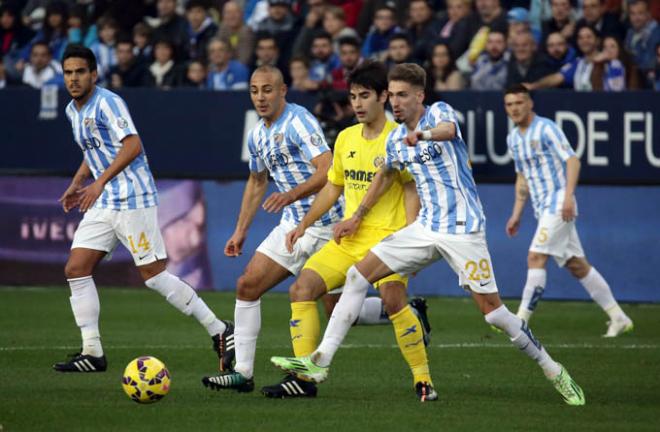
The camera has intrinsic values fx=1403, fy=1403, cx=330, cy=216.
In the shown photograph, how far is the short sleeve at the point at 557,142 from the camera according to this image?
12906 millimetres

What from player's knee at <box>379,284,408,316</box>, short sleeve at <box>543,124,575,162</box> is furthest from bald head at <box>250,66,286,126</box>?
short sleeve at <box>543,124,575,162</box>

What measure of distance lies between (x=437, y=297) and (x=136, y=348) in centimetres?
526

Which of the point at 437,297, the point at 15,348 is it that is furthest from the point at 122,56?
the point at 15,348

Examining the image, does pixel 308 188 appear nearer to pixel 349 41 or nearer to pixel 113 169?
pixel 113 169

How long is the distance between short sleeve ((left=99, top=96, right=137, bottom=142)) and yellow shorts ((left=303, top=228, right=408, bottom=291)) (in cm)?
187

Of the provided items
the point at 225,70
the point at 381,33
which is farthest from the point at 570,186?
the point at 225,70

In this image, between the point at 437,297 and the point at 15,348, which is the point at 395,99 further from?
the point at 437,297

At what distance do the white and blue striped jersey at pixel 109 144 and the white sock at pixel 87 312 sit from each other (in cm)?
59

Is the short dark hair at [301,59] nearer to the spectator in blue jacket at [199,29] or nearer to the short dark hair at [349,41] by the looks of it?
the short dark hair at [349,41]

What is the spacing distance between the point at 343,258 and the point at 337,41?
9.53 metres

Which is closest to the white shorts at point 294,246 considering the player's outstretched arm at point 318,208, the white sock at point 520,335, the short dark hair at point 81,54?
the player's outstretched arm at point 318,208

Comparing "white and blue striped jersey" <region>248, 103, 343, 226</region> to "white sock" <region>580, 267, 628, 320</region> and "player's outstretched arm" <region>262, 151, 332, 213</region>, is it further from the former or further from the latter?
"white sock" <region>580, 267, 628, 320</region>

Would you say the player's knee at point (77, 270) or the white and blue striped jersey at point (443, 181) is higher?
the white and blue striped jersey at point (443, 181)

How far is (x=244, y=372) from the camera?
358 inches
